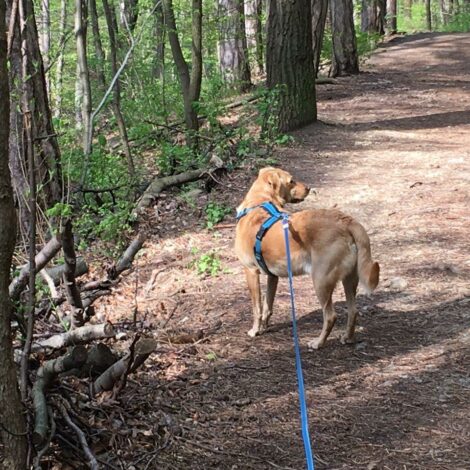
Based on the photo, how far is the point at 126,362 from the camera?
3650mm

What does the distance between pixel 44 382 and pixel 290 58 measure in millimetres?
8422

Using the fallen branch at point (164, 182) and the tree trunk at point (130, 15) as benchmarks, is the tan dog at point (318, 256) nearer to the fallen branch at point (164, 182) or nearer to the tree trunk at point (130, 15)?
the fallen branch at point (164, 182)

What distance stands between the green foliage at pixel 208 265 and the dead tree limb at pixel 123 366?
3058 mm

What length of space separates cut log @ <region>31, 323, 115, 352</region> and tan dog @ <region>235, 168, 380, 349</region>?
1562 millimetres

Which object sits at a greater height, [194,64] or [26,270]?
[194,64]

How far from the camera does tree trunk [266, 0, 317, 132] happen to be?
34.7 feet

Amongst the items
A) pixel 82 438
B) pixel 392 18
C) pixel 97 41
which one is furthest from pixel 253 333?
pixel 392 18

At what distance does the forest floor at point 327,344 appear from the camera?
12.0ft

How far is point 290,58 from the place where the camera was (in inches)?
420

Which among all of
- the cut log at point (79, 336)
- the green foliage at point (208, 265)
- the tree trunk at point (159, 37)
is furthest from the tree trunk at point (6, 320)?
the tree trunk at point (159, 37)

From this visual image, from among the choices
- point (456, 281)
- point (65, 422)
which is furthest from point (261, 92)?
point (65, 422)

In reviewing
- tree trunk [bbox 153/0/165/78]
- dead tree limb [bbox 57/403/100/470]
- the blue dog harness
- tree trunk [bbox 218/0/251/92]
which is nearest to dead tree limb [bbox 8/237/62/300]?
dead tree limb [bbox 57/403/100/470]

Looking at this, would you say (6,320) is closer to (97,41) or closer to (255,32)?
(97,41)

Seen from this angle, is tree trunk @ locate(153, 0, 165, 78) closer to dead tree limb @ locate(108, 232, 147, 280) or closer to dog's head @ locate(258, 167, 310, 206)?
dead tree limb @ locate(108, 232, 147, 280)
